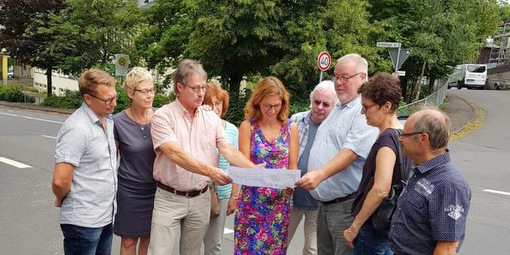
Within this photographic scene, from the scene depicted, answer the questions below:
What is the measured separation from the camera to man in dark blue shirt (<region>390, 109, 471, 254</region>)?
210 centimetres

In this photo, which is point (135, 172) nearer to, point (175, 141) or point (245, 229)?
point (175, 141)

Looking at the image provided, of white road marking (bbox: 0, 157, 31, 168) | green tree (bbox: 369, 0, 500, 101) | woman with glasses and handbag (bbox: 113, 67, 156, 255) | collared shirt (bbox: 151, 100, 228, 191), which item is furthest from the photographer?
green tree (bbox: 369, 0, 500, 101)

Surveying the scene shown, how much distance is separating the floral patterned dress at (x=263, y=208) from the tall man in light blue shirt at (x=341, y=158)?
25 centimetres

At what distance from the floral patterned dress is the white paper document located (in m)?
0.23

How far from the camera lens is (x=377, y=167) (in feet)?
8.45

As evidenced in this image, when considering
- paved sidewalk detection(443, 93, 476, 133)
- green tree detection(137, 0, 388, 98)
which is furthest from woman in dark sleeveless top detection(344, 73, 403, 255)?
paved sidewalk detection(443, 93, 476, 133)

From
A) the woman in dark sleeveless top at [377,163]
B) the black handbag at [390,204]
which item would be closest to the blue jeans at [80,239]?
the woman in dark sleeveless top at [377,163]

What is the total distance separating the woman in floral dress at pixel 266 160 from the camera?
125 inches

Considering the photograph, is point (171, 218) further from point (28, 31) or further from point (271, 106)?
point (28, 31)

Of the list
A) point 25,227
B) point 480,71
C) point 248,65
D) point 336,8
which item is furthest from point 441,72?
point 25,227

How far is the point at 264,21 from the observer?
16234 mm

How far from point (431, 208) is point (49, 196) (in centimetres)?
615

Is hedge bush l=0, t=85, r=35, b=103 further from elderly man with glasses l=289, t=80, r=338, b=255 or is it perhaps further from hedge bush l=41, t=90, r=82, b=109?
elderly man with glasses l=289, t=80, r=338, b=255

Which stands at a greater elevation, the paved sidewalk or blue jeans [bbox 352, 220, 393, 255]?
blue jeans [bbox 352, 220, 393, 255]
